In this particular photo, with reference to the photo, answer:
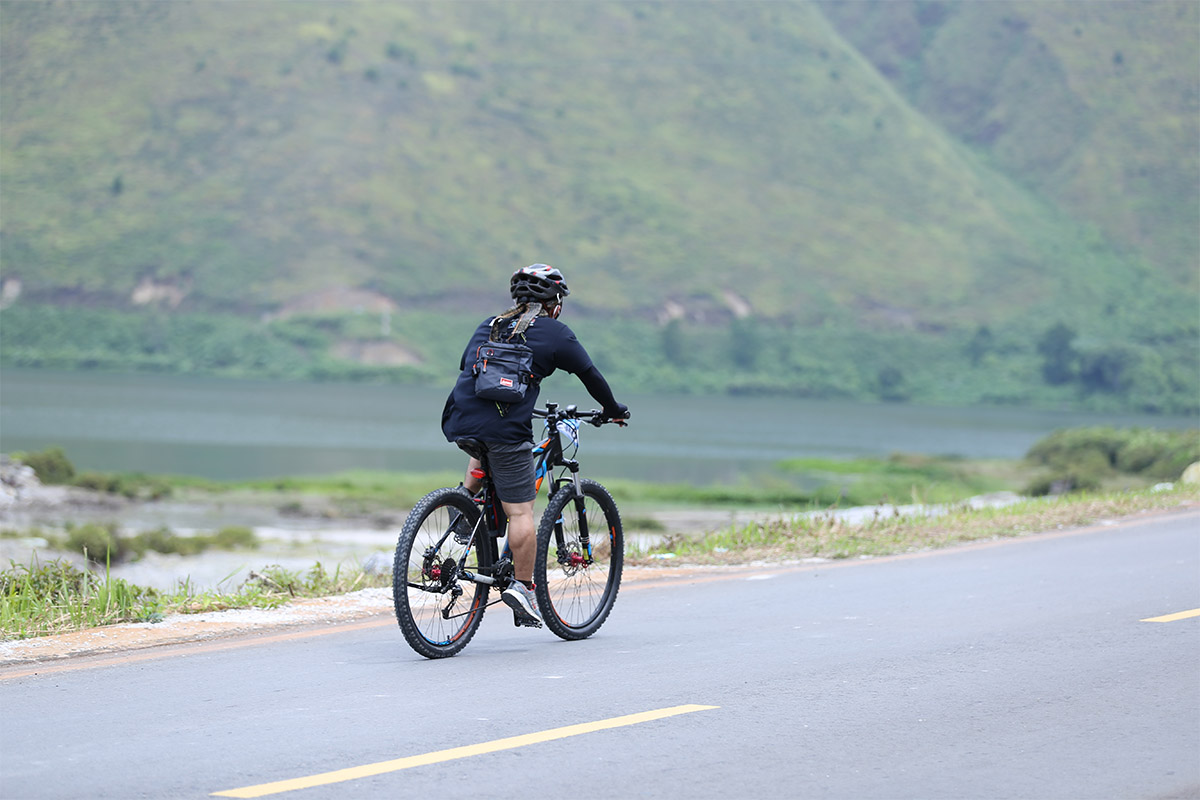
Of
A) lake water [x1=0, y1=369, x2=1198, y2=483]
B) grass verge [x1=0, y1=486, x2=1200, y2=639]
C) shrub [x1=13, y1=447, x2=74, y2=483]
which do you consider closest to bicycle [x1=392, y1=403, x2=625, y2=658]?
grass verge [x1=0, y1=486, x2=1200, y2=639]

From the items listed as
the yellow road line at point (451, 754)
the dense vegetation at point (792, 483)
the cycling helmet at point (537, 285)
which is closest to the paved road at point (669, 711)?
the yellow road line at point (451, 754)

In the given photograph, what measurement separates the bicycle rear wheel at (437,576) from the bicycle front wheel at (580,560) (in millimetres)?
478

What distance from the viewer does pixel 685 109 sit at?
178 m

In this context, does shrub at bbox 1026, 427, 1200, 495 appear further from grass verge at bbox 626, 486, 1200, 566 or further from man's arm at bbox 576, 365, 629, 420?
man's arm at bbox 576, 365, 629, 420

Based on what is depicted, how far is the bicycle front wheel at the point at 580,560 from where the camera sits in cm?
820

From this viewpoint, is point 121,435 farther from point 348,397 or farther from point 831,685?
point 831,685

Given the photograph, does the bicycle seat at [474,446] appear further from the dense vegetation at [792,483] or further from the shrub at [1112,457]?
the shrub at [1112,457]

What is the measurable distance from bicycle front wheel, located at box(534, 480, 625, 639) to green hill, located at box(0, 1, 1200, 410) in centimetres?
12733

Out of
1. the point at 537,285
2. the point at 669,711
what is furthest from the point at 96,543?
the point at 669,711

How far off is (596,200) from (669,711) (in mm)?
154631

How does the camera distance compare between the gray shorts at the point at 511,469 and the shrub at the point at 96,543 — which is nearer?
the gray shorts at the point at 511,469

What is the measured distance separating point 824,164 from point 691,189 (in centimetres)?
1780

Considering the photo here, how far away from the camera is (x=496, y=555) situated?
7.95m

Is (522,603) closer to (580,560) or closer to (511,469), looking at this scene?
(580,560)
